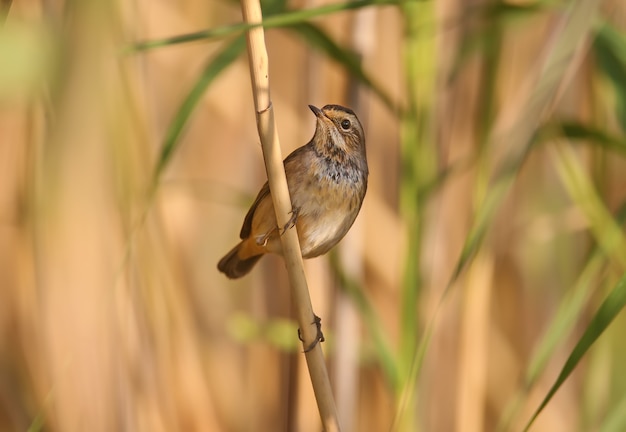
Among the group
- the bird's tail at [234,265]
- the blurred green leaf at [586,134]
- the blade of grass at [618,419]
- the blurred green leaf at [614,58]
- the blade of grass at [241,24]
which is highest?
the blade of grass at [241,24]

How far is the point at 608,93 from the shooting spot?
5.90 ft

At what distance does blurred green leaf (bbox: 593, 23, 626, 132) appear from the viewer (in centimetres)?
148

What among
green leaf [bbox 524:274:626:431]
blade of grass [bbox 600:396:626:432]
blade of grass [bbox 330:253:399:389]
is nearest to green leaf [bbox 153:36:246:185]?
blade of grass [bbox 330:253:399:389]

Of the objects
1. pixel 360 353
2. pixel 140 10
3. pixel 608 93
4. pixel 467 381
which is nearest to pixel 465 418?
pixel 467 381

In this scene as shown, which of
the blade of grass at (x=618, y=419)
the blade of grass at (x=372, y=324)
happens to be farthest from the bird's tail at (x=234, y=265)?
the blade of grass at (x=618, y=419)

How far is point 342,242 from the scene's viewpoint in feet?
6.53

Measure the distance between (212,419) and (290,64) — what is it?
3.18ft

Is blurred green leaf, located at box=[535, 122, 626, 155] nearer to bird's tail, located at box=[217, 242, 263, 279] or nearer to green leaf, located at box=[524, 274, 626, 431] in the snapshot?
green leaf, located at box=[524, 274, 626, 431]

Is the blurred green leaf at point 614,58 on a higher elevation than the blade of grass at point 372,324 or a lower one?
higher

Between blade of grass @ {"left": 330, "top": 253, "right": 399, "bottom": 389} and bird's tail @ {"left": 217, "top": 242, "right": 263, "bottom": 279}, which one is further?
bird's tail @ {"left": 217, "top": 242, "right": 263, "bottom": 279}

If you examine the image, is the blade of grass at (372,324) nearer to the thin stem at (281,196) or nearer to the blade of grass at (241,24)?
the thin stem at (281,196)

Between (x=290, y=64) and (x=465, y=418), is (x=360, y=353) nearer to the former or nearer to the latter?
(x=465, y=418)

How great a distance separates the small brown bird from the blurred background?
114 millimetres

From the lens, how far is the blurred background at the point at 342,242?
4.24ft
